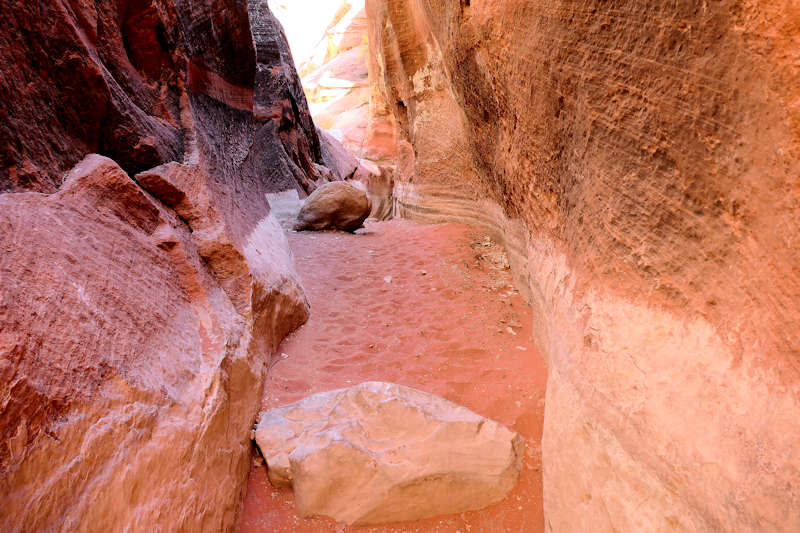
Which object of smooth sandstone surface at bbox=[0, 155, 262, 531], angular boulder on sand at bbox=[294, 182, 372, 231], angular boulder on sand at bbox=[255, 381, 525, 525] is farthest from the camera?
angular boulder on sand at bbox=[294, 182, 372, 231]

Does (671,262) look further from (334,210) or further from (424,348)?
(334,210)

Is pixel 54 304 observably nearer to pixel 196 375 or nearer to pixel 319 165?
pixel 196 375

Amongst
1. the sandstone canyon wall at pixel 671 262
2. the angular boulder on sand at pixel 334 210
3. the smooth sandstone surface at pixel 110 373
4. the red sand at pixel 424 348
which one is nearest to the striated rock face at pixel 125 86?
the smooth sandstone surface at pixel 110 373

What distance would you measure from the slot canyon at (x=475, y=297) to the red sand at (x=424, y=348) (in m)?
0.02

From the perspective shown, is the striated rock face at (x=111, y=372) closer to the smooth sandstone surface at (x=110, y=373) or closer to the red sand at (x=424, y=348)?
the smooth sandstone surface at (x=110, y=373)

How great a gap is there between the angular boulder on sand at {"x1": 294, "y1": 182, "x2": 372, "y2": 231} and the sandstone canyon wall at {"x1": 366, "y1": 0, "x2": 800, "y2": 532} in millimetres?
4231

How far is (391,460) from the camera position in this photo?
1808mm

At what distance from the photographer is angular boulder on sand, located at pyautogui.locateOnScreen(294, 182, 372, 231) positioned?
632 centimetres

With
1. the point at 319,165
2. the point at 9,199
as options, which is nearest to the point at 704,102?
the point at 9,199

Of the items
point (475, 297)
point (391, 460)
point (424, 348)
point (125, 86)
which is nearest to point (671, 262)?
point (391, 460)

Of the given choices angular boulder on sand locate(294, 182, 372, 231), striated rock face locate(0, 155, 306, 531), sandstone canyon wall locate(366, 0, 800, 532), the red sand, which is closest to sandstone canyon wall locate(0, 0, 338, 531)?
striated rock face locate(0, 155, 306, 531)

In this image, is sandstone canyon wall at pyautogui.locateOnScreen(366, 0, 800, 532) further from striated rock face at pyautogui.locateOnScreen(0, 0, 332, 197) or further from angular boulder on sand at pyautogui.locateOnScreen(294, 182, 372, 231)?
angular boulder on sand at pyautogui.locateOnScreen(294, 182, 372, 231)

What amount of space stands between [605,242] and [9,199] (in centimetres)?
231

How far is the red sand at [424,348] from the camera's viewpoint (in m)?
1.78
